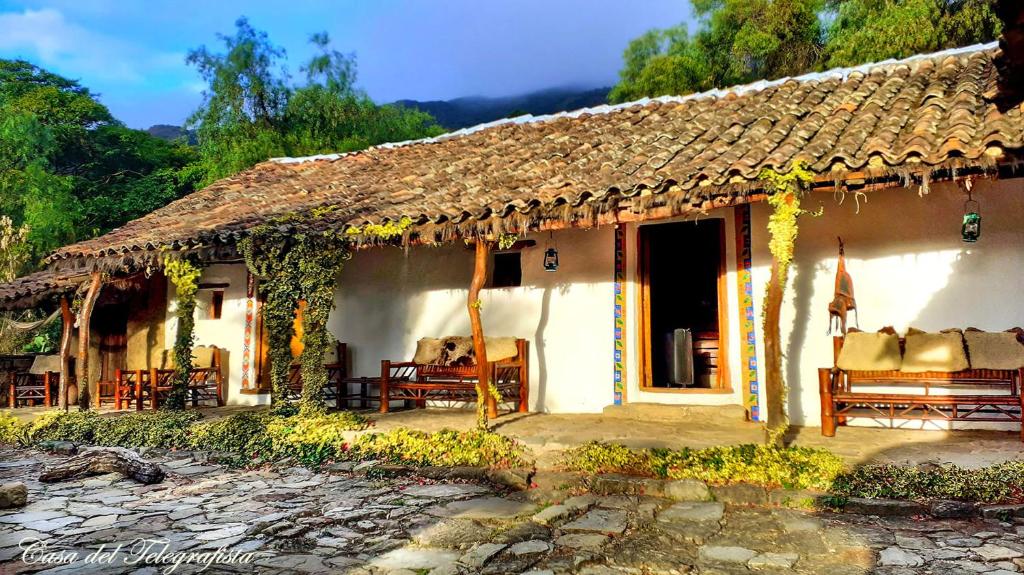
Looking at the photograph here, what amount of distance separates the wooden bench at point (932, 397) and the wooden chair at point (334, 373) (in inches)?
242

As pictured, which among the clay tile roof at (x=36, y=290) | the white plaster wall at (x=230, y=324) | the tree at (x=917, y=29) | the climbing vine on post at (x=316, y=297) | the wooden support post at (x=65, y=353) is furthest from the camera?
the tree at (x=917, y=29)

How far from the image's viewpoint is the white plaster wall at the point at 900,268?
640cm

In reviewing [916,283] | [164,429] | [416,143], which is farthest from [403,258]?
[916,283]

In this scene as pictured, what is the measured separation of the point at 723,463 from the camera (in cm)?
531

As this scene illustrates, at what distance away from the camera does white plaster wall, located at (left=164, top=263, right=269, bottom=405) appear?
10781 mm

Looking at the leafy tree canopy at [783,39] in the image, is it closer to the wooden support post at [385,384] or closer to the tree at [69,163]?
the wooden support post at [385,384]

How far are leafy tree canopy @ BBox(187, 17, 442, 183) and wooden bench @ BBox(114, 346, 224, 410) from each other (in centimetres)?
1090

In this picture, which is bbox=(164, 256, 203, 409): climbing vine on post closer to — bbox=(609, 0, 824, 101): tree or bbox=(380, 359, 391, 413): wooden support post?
bbox=(380, 359, 391, 413): wooden support post

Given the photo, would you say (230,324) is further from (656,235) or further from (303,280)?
(656,235)

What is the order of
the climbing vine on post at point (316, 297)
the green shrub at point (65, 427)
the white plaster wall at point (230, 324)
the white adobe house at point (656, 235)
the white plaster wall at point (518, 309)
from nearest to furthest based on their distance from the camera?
the white adobe house at point (656, 235)
the climbing vine on post at point (316, 297)
the white plaster wall at point (518, 309)
the green shrub at point (65, 427)
the white plaster wall at point (230, 324)

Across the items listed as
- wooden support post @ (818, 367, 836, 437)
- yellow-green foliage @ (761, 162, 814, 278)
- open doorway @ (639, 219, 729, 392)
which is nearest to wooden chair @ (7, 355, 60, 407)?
open doorway @ (639, 219, 729, 392)

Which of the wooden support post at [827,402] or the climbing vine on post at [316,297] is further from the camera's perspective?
the climbing vine on post at [316,297]

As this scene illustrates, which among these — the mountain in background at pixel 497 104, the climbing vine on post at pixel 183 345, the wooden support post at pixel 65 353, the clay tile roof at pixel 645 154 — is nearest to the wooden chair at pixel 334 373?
the climbing vine on post at pixel 183 345

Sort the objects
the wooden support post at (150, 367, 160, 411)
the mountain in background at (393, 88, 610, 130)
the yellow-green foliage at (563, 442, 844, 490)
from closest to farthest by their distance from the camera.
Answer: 1. the yellow-green foliage at (563, 442, 844, 490)
2. the wooden support post at (150, 367, 160, 411)
3. the mountain in background at (393, 88, 610, 130)
